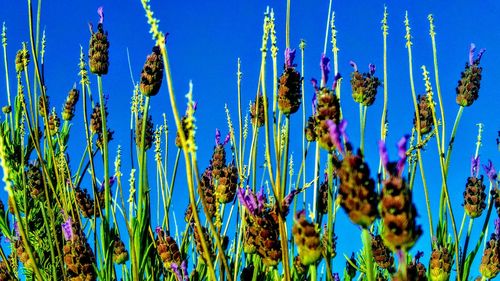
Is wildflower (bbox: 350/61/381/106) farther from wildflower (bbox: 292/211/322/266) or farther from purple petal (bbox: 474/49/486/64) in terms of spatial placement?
wildflower (bbox: 292/211/322/266)

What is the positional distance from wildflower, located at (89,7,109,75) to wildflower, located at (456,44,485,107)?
124cm

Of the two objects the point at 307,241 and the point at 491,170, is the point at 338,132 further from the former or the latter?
the point at 491,170

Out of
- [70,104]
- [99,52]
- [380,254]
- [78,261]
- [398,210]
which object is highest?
[70,104]

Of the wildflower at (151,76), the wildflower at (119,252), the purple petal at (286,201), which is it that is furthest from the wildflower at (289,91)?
the wildflower at (119,252)

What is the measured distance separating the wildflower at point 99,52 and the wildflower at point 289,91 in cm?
67

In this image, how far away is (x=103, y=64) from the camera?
208 cm

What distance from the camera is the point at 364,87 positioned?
244 centimetres

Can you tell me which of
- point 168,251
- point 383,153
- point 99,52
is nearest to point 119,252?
point 168,251

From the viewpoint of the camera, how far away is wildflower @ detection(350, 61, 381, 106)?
244cm

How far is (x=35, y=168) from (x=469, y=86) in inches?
68.2

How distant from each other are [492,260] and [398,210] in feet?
3.79

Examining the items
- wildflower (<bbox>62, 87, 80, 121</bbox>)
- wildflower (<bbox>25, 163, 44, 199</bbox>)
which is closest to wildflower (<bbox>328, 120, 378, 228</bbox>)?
wildflower (<bbox>25, 163, 44, 199</bbox>)

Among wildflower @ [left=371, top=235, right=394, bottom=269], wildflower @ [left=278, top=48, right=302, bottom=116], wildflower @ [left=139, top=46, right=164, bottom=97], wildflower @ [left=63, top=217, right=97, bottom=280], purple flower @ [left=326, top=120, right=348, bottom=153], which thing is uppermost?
wildflower @ [left=139, top=46, right=164, bottom=97]

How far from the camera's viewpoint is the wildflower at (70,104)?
10.2ft
